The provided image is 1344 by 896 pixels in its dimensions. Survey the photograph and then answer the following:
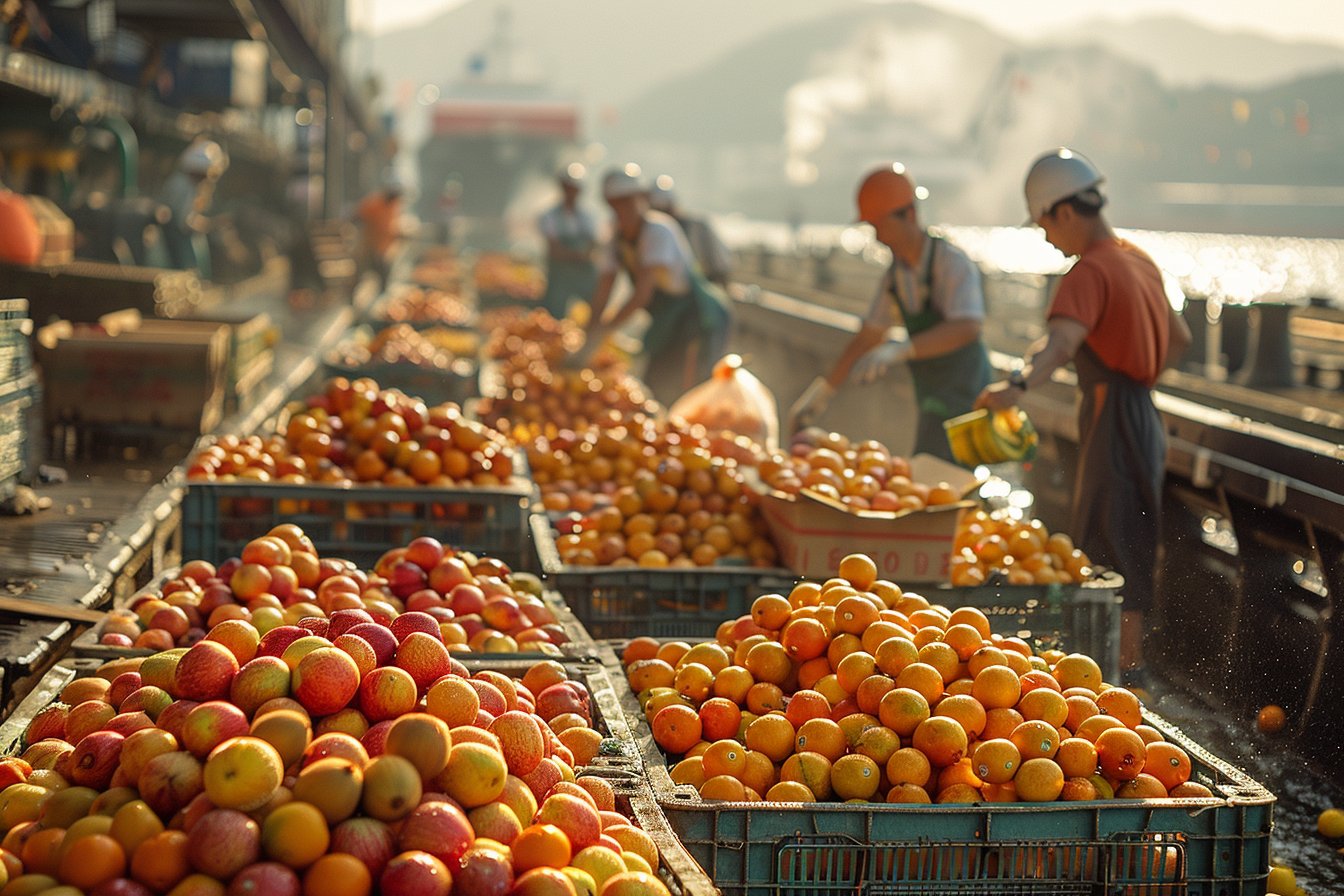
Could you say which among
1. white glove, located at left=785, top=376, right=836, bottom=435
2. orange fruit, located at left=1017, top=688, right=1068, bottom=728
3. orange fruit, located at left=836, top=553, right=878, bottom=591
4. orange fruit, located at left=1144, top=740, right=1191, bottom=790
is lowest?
orange fruit, located at left=1144, top=740, right=1191, bottom=790

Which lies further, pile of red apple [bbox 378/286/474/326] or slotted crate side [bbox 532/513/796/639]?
pile of red apple [bbox 378/286/474/326]

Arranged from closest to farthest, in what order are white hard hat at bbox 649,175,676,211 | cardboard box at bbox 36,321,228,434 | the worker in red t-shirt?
the worker in red t-shirt
cardboard box at bbox 36,321,228,434
white hard hat at bbox 649,175,676,211

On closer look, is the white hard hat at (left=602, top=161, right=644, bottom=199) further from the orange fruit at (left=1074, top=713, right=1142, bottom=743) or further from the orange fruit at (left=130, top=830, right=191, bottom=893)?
the orange fruit at (left=130, top=830, right=191, bottom=893)

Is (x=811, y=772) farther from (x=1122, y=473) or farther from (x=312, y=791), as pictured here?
(x=1122, y=473)

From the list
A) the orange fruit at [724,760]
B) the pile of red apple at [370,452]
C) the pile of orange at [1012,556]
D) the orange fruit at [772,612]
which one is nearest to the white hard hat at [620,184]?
the pile of red apple at [370,452]

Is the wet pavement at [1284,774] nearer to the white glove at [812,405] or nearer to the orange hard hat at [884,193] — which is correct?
the white glove at [812,405]

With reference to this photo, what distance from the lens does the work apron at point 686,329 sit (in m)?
9.75

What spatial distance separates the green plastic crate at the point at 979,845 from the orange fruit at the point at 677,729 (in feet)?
0.92

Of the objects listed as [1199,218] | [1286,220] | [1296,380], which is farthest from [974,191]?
[1296,380]

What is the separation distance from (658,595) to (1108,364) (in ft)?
6.98

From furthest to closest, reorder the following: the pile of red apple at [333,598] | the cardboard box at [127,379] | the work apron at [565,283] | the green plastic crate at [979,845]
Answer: the work apron at [565,283], the cardboard box at [127,379], the pile of red apple at [333,598], the green plastic crate at [979,845]

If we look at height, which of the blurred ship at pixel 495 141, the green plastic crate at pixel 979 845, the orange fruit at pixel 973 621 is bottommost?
the green plastic crate at pixel 979 845

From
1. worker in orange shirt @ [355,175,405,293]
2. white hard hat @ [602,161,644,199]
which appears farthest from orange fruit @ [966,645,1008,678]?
worker in orange shirt @ [355,175,405,293]

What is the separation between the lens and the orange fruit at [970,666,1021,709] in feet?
11.3
